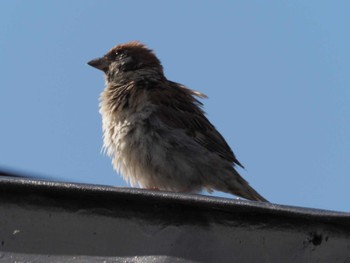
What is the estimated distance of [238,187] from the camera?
5.20 meters

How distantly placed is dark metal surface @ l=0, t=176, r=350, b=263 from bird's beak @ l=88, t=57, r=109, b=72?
3834mm

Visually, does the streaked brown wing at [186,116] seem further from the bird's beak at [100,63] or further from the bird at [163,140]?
the bird's beak at [100,63]

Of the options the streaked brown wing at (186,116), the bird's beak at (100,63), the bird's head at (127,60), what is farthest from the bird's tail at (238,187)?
the bird's beak at (100,63)

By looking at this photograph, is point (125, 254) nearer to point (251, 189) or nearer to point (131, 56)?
point (251, 189)

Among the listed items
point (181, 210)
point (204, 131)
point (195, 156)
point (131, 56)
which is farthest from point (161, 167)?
point (181, 210)

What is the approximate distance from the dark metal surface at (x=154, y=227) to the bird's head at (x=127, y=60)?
3679 mm

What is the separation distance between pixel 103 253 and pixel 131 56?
13.1 feet

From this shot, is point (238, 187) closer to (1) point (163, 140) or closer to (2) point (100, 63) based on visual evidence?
(1) point (163, 140)

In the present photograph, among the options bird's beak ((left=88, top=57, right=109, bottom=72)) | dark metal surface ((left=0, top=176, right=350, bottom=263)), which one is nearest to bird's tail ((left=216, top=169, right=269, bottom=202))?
bird's beak ((left=88, top=57, right=109, bottom=72))

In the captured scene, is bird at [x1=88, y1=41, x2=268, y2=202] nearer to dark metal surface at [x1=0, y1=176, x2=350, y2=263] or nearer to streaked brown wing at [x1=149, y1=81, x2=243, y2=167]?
streaked brown wing at [x1=149, y1=81, x2=243, y2=167]

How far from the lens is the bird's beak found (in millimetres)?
5973

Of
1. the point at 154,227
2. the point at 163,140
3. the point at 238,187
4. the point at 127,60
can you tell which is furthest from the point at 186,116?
the point at 154,227

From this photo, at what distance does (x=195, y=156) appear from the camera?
5059 millimetres

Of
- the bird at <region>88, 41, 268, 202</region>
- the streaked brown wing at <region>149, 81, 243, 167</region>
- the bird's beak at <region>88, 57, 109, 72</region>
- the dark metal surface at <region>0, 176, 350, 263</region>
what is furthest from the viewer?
the bird's beak at <region>88, 57, 109, 72</region>
